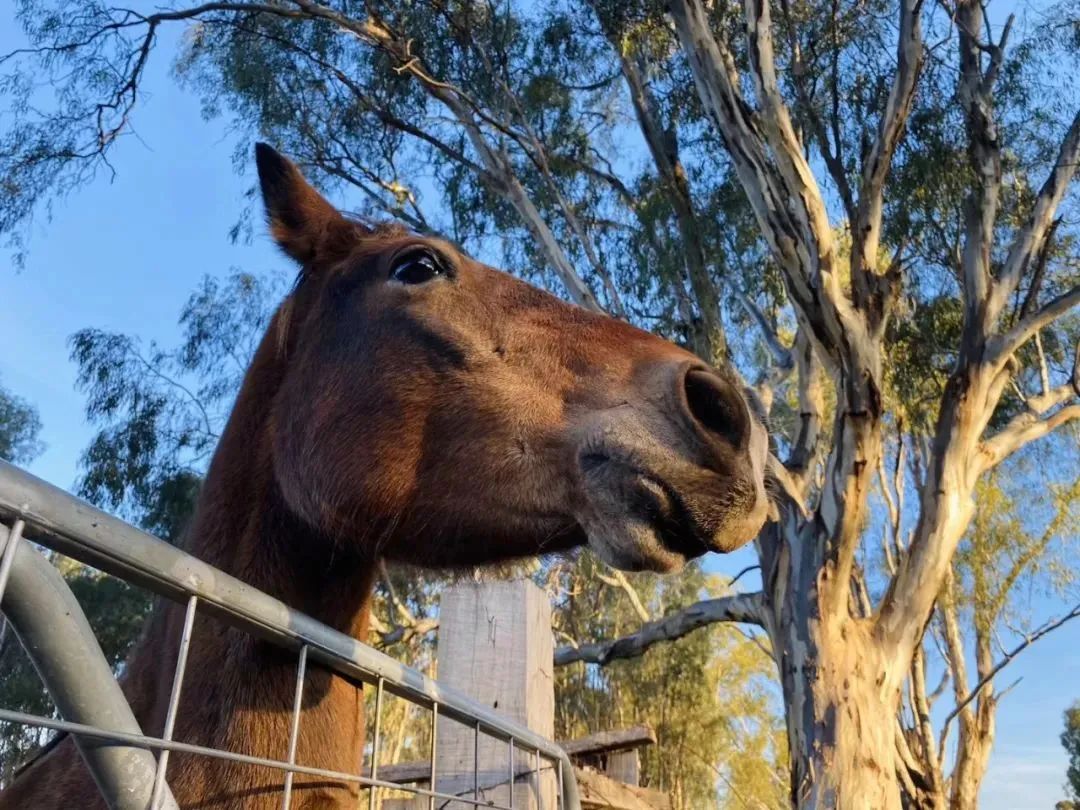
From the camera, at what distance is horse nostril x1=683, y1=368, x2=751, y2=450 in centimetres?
145

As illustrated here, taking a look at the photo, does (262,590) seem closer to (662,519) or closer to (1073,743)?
(662,519)

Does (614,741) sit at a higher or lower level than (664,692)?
lower

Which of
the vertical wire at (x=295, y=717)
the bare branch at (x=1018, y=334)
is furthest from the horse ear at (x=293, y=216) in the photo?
the bare branch at (x=1018, y=334)

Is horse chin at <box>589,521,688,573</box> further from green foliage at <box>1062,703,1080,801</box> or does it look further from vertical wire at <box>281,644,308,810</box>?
green foliage at <box>1062,703,1080,801</box>

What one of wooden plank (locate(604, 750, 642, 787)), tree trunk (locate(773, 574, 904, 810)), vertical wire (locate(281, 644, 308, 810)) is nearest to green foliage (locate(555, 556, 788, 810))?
tree trunk (locate(773, 574, 904, 810))

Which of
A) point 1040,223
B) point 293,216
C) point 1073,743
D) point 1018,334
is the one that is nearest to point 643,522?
point 293,216

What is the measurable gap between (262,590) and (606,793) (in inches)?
86.3

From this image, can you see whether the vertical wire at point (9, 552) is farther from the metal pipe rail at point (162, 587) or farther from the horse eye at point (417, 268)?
the horse eye at point (417, 268)

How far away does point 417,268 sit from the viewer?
1.85 metres

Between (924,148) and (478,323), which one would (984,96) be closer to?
(924,148)

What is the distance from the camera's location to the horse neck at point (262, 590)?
57.3 inches

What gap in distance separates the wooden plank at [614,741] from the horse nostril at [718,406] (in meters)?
2.64

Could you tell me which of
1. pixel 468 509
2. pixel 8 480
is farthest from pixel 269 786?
pixel 8 480

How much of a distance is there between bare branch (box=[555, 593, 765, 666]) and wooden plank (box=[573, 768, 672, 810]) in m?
4.57
